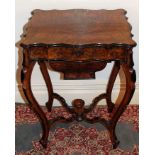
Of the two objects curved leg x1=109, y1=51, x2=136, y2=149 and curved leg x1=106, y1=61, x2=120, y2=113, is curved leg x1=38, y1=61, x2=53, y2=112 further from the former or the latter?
curved leg x1=109, y1=51, x2=136, y2=149

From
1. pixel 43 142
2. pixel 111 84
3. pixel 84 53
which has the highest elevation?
pixel 84 53

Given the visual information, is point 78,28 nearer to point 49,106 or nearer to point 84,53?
point 84,53

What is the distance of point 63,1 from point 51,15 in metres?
0.27

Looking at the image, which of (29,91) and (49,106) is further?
(49,106)

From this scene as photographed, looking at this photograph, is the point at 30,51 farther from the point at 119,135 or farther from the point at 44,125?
the point at 119,135

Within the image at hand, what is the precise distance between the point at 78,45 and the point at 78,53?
0.05 meters

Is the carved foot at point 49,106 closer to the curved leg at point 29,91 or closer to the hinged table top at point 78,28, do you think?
the curved leg at point 29,91

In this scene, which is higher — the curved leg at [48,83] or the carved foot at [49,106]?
the curved leg at [48,83]

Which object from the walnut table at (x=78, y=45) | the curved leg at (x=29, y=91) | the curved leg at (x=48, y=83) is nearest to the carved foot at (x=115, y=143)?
the walnut table at (x=78, y=45)

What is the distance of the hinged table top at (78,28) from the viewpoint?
1.38 m

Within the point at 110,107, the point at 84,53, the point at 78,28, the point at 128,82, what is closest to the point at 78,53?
the point at 84,53

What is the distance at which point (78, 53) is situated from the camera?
1370 mm

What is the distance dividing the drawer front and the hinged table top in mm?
33
